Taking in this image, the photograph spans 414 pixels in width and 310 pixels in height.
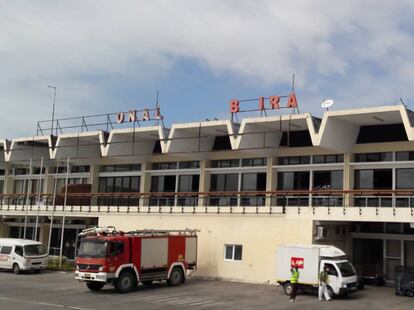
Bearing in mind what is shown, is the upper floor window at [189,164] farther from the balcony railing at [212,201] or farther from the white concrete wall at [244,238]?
the white concrete wall at [244,238]

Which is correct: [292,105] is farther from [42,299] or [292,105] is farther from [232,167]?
[42,299]

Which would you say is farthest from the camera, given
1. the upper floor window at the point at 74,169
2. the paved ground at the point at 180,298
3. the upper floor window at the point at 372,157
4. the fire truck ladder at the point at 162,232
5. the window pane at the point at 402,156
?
the upper floor window at the point at 74,169

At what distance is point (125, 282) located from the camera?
80.3 feet

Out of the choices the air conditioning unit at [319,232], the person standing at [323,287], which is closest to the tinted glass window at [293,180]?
the air conditioning unit at [319,232]

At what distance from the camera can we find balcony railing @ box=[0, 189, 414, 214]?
29.0 metres

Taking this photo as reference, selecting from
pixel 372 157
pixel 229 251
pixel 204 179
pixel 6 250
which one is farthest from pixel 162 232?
pixel 372 157

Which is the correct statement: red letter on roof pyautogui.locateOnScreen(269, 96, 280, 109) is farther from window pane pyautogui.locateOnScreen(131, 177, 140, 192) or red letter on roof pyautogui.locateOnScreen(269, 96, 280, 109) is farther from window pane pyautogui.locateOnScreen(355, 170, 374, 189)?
window pane pyautogui.locateOnScreen(131, 177, 140, 192)

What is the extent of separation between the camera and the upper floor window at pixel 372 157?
30.1m

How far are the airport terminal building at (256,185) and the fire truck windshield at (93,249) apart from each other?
26.4 feet

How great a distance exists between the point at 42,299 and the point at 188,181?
1713cm

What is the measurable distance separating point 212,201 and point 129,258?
11.3 m

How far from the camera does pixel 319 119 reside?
99.1 feet

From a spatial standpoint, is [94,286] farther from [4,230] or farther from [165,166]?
[4,230]

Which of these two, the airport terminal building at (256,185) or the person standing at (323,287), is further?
the airport terminal building at (256,185)
